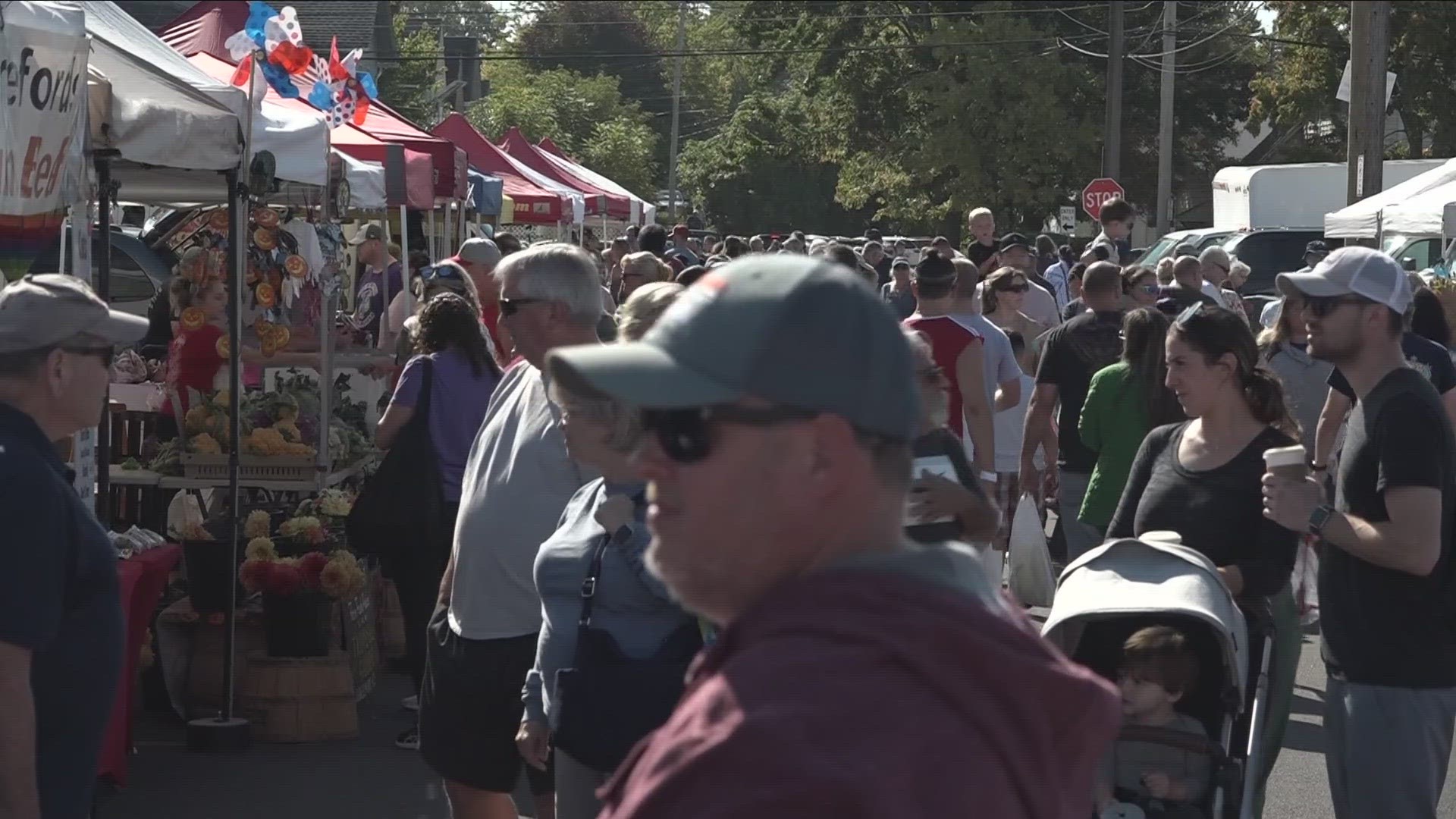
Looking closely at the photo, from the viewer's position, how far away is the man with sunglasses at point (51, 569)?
10.8 ft

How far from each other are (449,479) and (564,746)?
10.9 ft

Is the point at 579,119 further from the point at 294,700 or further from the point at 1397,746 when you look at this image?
the point at 1397,746

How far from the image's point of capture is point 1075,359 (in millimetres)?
8359

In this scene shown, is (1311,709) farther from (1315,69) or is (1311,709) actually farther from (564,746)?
(1315,69)

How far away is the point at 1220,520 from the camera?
188 inches

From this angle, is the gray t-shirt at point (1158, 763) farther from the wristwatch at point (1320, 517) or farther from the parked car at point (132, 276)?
the parked car at point (132, 276)

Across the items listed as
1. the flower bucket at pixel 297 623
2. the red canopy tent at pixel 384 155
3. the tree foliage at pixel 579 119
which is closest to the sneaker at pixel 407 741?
the flower bucket at pixel 297 623

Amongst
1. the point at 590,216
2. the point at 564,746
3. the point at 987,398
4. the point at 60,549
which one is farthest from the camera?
the point at 590,216

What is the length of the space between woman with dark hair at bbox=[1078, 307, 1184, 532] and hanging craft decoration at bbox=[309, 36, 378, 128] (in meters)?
5.13

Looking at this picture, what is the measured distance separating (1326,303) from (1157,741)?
1160 millimetres

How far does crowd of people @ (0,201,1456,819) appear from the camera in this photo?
1.44 meters

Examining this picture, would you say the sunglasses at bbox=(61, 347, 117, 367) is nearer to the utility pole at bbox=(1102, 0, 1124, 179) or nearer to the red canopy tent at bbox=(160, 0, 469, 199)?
the red canopy tent at bbox=(160, 0, 469, 199)

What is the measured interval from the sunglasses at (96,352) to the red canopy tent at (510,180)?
17.7 m

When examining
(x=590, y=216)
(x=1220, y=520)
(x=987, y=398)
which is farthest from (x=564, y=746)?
(x=590, y=216)
